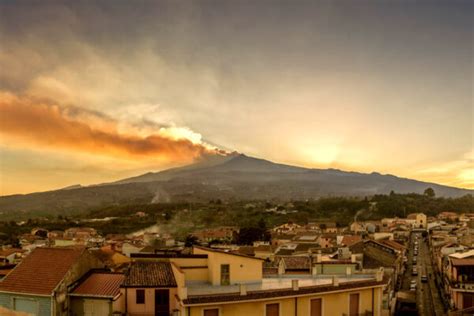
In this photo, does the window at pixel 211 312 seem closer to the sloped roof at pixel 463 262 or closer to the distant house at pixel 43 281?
the distant house at pixel 43 281

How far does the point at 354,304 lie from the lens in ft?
67.1

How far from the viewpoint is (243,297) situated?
17.2m

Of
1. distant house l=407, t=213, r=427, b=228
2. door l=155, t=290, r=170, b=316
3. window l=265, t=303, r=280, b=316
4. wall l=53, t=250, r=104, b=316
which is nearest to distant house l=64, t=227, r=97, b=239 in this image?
wall l=53, t=250, r=104, b=316

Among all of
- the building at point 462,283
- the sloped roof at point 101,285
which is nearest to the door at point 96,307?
the sloped roof at point 101,285

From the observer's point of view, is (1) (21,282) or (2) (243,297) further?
(1) (21,282)

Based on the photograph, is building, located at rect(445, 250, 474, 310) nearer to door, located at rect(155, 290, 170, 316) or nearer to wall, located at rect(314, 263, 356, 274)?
wall, located at rect(314, 263, 356, 274)

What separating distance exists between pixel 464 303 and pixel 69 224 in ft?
347

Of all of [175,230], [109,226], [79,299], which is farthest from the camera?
[109,226]

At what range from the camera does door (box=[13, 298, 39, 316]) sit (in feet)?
65.1

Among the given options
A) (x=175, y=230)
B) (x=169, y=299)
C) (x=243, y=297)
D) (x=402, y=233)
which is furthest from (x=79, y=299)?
(x=175, y=230)

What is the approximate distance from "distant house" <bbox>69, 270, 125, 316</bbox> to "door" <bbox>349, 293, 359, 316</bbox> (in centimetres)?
908

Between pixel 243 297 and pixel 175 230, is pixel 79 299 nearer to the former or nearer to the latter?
pixel 243 297

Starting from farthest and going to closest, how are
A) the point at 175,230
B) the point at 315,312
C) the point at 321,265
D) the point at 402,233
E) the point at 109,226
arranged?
the point at 109,226, the point at 175,230, the point at 402,233, the point at 321,265, the point at 315,312

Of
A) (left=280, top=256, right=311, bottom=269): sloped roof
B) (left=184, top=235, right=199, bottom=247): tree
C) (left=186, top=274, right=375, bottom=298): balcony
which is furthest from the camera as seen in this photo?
(left=184, top=235, right=199, bottom=247): tree
